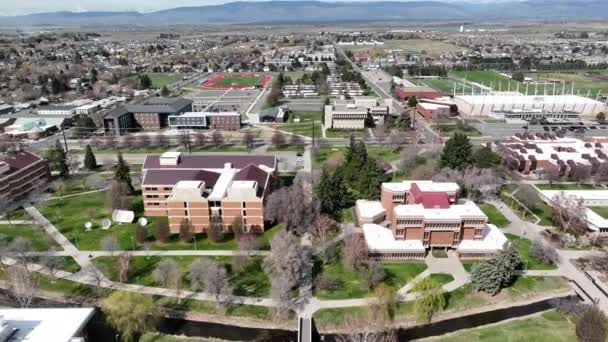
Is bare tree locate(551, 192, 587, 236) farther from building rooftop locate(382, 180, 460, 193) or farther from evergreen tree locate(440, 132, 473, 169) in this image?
building rooftop locate(382, 180, 460, 193)

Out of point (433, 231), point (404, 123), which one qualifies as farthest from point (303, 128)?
point (433, 231)

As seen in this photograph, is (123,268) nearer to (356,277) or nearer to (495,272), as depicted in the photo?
(356,277)

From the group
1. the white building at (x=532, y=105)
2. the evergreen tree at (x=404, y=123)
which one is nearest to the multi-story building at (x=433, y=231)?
the evergreen tree at (x=404, y=123)

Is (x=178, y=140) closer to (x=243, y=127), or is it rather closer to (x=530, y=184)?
(x=243, y=127)

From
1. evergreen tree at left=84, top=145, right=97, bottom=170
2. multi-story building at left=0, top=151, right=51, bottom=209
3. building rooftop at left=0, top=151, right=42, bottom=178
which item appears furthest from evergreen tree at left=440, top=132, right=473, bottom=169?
building rooftop at left=0, top=151, right=42, bottom=178

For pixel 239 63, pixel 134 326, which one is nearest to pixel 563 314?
pixel 134 326
